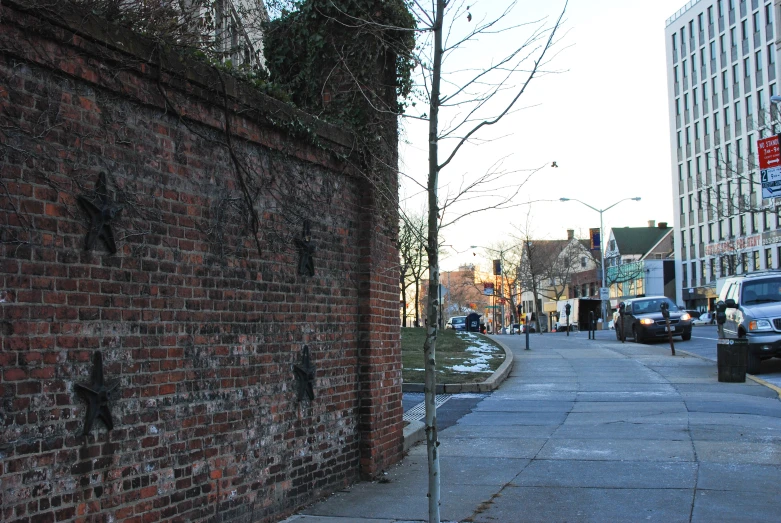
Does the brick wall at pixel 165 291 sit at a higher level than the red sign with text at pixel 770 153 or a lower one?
lower

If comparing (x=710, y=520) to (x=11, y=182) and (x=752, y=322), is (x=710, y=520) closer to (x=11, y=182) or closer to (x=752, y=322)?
(x=11, y=182)

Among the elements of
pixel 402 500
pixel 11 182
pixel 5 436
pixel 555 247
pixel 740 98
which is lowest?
pixel 402 500

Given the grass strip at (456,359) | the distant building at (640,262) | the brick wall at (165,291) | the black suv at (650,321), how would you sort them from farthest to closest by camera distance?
the distant building at (640,262) < the black suv at (650,321) < the grass strip at (456,359) < the brick wall at (165,291)

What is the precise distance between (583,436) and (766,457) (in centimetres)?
241

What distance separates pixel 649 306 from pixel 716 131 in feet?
165

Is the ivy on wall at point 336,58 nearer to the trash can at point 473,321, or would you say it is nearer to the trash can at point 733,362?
the trash can at point 733,362

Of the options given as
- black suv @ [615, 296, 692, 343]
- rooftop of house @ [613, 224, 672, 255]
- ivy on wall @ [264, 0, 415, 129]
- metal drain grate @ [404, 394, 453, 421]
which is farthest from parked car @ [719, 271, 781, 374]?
rooftop of house @ [613, 224, 672, 255]

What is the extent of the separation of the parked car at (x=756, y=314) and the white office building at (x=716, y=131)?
4419 centimetres

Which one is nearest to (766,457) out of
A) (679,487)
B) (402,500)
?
(679,487)

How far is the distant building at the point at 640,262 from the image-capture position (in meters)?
88.4

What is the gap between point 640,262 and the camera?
289ft

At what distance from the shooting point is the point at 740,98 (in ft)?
227

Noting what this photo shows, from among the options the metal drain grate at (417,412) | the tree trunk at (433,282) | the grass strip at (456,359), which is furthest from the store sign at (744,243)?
the tree trunk at (433,282)

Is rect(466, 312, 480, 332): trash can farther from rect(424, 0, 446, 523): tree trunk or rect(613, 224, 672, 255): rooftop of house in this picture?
rect(613, 224, 672, 255): rooftop of house
